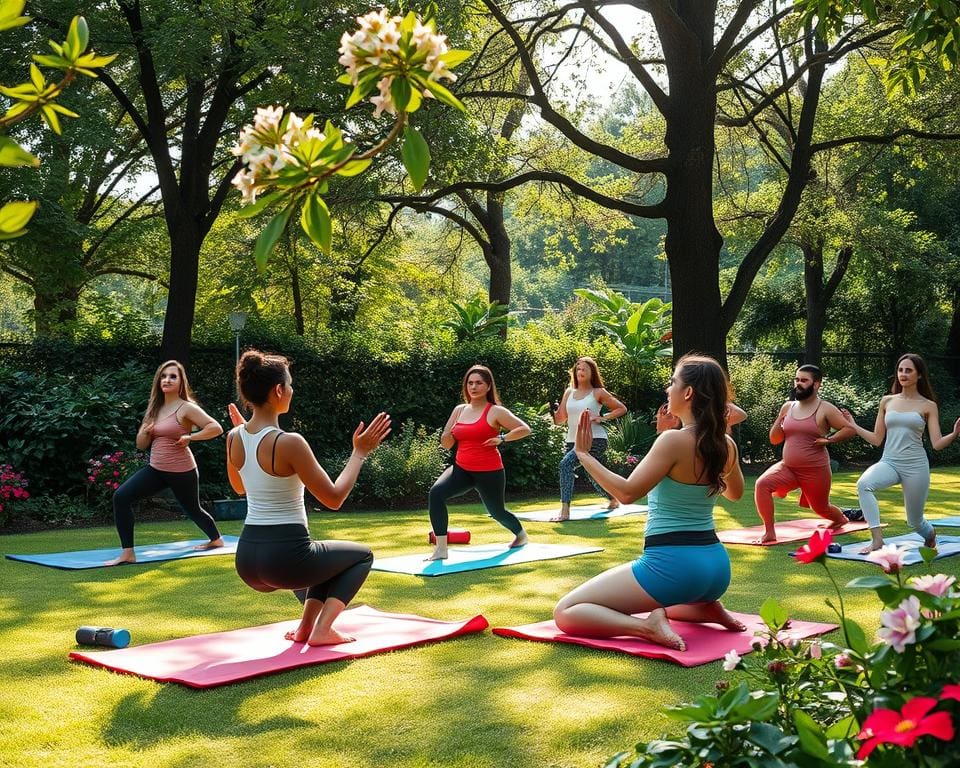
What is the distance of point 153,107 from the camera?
16.7 meters

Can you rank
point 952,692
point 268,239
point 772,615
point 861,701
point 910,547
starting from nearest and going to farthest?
point 268,239 < point 952,692 < point 861,701 < point 772,615 < point 910,547

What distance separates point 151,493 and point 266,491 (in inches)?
186

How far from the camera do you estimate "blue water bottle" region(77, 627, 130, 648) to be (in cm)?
643

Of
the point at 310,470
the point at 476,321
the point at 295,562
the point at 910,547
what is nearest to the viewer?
the point at 310,470

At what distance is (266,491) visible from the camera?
241 inches

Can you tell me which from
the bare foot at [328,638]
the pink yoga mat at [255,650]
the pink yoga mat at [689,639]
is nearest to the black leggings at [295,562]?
the bare foot at [328,638]

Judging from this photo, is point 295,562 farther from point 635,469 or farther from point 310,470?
point 635,469

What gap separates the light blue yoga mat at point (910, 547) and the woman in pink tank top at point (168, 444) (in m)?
5.93

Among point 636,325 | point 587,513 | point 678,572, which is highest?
point 636,325

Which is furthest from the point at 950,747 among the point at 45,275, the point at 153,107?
the point at 45,275

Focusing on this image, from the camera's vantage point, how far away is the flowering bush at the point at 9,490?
13.0 metres

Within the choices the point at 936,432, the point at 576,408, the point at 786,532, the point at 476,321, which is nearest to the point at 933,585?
the point at 936,432

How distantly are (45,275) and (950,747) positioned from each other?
2143cm

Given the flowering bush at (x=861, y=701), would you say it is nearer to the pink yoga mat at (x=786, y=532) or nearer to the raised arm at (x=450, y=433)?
the raised arm at (x=450, y=433)
